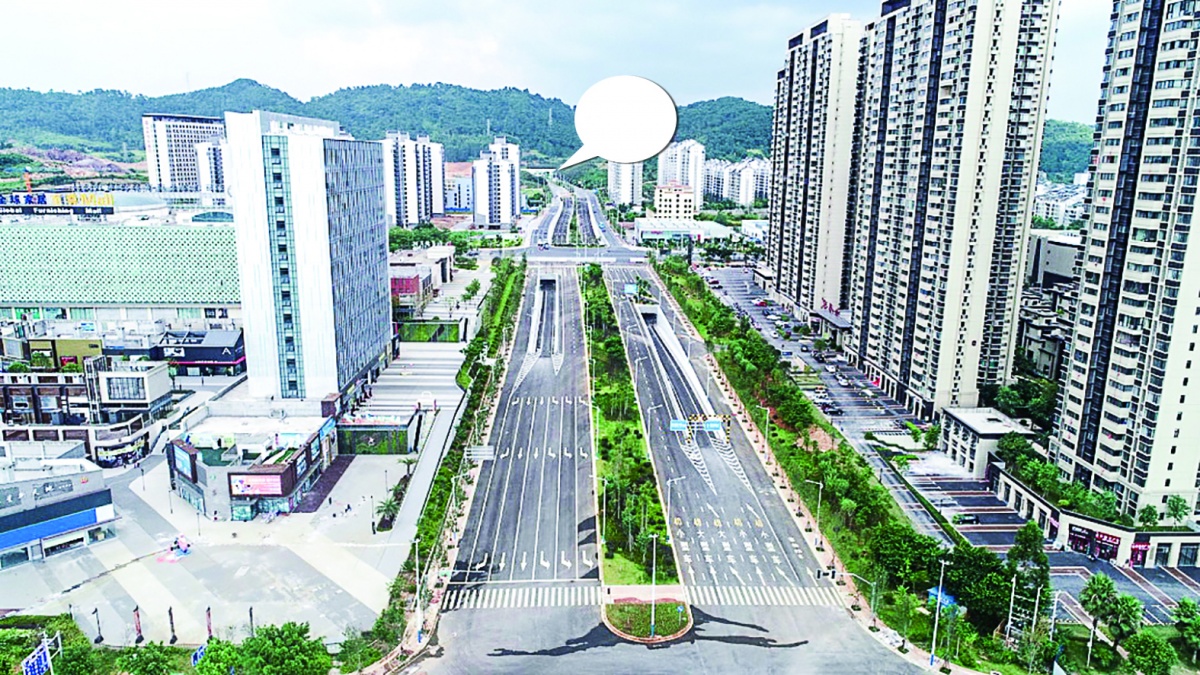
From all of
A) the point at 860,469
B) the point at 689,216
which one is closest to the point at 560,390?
the point at 860,469

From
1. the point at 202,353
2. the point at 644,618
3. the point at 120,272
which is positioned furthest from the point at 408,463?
the point at 120,272

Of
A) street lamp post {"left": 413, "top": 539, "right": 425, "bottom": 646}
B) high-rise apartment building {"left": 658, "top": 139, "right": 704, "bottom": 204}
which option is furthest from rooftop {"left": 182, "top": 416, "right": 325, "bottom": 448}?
high-rise apartment building {"left": 658, "top": 139, "right": 704, "bottom": 204}

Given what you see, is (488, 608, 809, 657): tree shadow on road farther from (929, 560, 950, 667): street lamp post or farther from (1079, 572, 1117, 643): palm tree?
(1079, 572, 1117, 643): palm tree

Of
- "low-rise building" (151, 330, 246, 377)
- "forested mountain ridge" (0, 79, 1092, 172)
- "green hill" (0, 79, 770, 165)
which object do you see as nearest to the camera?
"low-rise building" (151, 330, 246, 377)

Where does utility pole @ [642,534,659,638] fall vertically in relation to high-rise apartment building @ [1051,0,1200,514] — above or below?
below

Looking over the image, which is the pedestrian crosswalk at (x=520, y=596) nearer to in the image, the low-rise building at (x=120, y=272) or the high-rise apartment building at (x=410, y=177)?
the low-rise building at (x=120, y=272)

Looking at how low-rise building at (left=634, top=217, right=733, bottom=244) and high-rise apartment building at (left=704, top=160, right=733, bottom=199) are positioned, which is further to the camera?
high-rise apartment building at (left=704, top=160, right=733, bottom=199)

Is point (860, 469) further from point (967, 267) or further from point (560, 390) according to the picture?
point (560, 390)

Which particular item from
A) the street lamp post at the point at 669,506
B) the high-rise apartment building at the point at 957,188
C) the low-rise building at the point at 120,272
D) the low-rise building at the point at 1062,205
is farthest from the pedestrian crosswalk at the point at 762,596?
the low-rise building at the point at 1062,205
